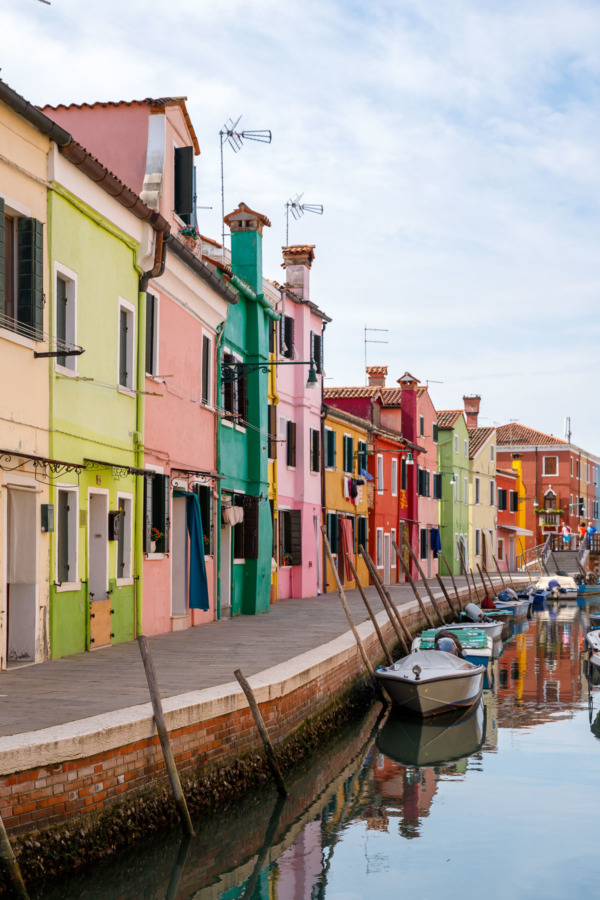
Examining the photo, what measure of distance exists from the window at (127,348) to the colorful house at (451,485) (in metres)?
33.7

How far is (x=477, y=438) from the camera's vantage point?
55031 millimetres

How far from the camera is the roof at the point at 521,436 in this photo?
225ft

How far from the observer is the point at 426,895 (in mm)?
8172

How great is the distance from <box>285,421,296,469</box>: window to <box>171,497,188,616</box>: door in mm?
10227

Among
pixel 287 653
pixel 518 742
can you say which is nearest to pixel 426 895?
pixel 287 653

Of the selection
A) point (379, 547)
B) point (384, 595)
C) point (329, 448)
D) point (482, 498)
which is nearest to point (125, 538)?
point (384, 595)

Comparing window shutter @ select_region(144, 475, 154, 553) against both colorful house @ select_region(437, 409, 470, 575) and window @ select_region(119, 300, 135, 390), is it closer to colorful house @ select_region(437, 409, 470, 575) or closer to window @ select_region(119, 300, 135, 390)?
window @ select_region(119, 300, 135, 390)

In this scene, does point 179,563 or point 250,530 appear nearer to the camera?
point 179,563

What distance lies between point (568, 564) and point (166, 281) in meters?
43.1

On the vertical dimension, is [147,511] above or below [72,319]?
below

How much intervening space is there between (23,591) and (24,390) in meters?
2.11

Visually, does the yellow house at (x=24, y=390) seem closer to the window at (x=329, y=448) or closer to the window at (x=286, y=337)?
the window at (x=286, y=337)

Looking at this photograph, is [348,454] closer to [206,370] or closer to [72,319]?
[206,370]

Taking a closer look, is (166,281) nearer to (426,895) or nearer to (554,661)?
(426,895)
